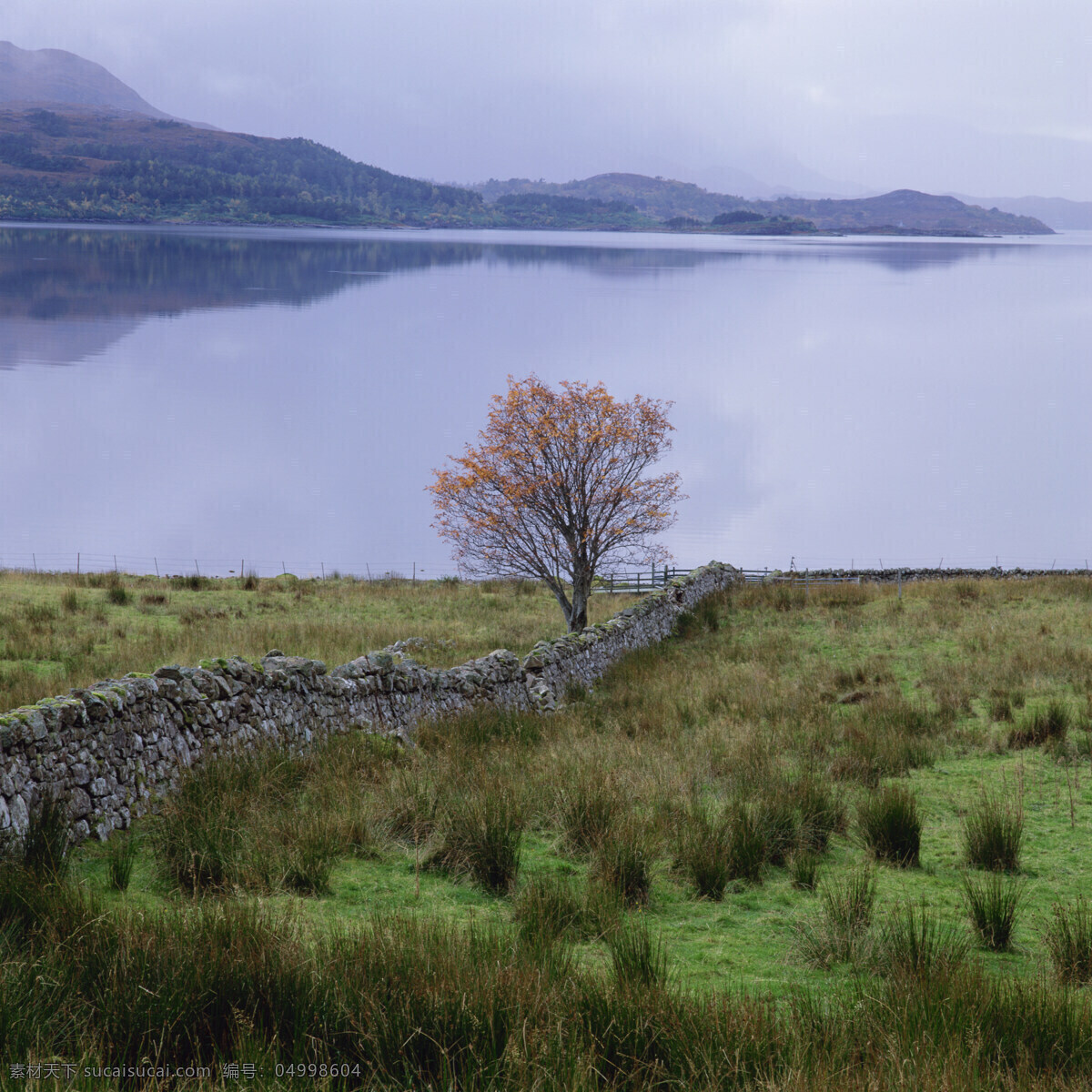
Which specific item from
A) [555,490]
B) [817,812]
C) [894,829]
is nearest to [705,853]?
[817,812]

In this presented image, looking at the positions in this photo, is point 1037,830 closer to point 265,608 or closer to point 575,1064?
point 575,1064

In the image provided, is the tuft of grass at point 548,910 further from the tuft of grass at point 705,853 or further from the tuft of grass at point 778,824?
the tuft of grass at point 778,824

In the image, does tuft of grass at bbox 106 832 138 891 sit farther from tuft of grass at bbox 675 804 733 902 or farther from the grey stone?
tuft of grass at bbox 675 804 733 902

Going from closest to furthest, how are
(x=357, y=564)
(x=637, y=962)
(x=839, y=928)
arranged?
(x=637, y=962) < (x=839, y=928) < (x=357, y=564)

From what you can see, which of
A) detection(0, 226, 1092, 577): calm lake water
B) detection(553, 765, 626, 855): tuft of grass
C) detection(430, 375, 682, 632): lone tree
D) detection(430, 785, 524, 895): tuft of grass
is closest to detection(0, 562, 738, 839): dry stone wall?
detection(430, 785, 524, 895): tuft of grass

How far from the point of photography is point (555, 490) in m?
21.2

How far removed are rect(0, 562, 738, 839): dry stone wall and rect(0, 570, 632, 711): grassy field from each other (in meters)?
3.00

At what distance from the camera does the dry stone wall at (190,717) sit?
5.48 metres

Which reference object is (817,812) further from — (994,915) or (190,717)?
(190,717)

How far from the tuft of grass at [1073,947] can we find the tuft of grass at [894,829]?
55.8 inches

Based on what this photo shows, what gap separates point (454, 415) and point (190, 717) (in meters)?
70.5

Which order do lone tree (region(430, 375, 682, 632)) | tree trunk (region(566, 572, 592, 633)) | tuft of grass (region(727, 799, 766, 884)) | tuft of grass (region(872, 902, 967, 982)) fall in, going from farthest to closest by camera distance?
lone tree (region(430, 375, 682, 632)) < tree trunk (region(566, 572, 592, 633)) < tuft of grass (region(727, 799, 766, 884)) < tuft of grass (region(872, 902, 967, 982))

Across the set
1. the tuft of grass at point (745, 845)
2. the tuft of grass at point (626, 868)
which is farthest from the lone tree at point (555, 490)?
the tuft of grass at point (626, 868)

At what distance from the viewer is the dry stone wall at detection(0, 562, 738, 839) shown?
548cm
